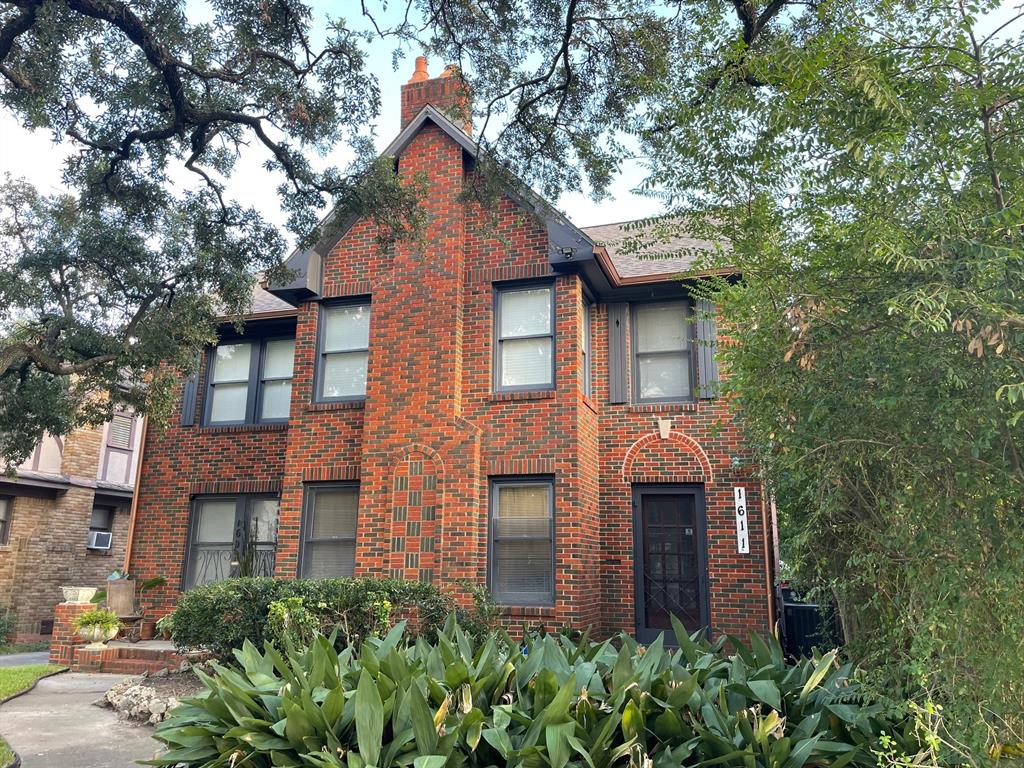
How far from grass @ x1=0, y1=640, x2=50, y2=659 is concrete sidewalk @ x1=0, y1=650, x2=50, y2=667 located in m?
0.49

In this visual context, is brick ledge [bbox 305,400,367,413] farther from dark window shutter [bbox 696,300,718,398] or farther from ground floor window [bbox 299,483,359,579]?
dark window shutter [bbox 696,300,718,398]

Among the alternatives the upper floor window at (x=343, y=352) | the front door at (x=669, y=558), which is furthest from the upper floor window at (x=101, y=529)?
the front door at (x=669, y=558)

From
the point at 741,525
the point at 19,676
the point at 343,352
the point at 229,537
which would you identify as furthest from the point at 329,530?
the point at 741,525

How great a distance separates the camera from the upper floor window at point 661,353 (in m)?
10.7

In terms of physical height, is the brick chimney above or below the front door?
above

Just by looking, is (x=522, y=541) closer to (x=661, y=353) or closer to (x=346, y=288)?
(x=661, y=353)

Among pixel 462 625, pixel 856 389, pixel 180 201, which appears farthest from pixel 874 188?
pixel 180 201

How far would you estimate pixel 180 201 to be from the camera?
9.77m

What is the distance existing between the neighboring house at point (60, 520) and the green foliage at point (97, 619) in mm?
5797

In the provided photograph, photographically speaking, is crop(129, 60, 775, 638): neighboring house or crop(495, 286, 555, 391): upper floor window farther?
crop(495, 286, 555, 391): upper floor window

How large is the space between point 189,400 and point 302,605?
19.7 feet

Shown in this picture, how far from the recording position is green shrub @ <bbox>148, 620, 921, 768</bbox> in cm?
314

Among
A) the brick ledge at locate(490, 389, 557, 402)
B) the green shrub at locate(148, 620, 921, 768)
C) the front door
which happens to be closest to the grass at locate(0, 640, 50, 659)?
the brick ledge at locate(490, 389, 557, 402)

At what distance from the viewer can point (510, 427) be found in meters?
9.97
